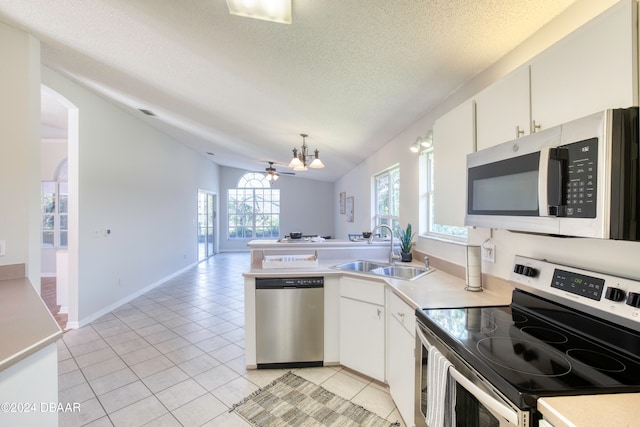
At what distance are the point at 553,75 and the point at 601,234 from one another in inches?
25.9

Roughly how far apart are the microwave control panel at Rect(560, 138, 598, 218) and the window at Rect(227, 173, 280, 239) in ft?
31.3

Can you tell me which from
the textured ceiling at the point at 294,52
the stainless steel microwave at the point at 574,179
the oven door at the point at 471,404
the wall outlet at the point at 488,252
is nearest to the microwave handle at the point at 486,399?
the oven door at the point at 471,404

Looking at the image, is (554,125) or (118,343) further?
(118,343)

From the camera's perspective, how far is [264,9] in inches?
58.6

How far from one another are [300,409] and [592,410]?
1.77m

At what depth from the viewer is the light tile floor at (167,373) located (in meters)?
1.96

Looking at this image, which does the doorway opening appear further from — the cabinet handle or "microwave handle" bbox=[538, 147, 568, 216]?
"microwave handle" bbox=[538, 147, 568, 216]

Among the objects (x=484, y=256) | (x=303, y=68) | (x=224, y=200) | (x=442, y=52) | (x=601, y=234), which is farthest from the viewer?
(x=224, y=200)

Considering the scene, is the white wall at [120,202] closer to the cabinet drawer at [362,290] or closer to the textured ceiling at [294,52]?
the textured ceiling at [294,52]

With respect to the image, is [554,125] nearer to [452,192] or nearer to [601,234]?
[601,234]

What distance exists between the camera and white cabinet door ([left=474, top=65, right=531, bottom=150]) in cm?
124

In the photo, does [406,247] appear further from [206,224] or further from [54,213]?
[206,224]

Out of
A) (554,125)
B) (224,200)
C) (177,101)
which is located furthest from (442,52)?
(224,200)

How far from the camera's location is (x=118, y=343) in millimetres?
3020
